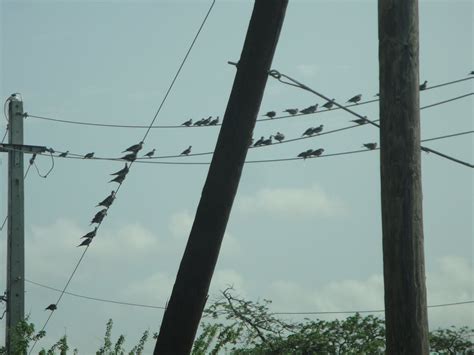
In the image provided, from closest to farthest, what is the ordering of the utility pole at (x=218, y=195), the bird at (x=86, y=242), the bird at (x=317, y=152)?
the utility pole at (x=218, y=195) < the bird at (x=86, y=242) < the bird at (x=317, y=152)

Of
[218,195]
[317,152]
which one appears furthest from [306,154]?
[218,195]

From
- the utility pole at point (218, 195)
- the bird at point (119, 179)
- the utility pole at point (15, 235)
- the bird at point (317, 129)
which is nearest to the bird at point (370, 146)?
the bird at point (317, 129)

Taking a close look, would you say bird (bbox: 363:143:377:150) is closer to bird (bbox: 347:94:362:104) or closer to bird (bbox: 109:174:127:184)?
bird (bbox: 347:94:362:104)

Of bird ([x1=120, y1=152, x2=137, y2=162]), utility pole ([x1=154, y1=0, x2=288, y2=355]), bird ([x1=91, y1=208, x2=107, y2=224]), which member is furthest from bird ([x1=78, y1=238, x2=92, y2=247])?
utility pole ([x1=154, y1=0, x2=288, y2=355])

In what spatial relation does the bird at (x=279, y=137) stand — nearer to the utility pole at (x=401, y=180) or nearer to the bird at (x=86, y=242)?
the bird at (x=86, y=242)

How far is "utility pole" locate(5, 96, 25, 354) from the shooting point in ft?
62.9

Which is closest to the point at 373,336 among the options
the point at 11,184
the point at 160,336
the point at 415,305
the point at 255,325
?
the point at 255,325

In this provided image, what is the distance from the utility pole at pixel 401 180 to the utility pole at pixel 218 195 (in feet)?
4.34

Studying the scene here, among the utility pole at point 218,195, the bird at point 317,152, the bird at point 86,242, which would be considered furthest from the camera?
the bird at point 317,152

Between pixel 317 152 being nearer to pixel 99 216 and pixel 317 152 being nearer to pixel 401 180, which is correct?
pixel 99 216

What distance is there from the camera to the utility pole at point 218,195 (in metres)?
7.08

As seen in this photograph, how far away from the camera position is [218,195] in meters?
7.13

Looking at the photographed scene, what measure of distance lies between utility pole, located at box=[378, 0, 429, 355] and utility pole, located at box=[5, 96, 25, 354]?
47.1 ft

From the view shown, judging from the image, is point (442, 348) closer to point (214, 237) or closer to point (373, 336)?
point (373, 336)
